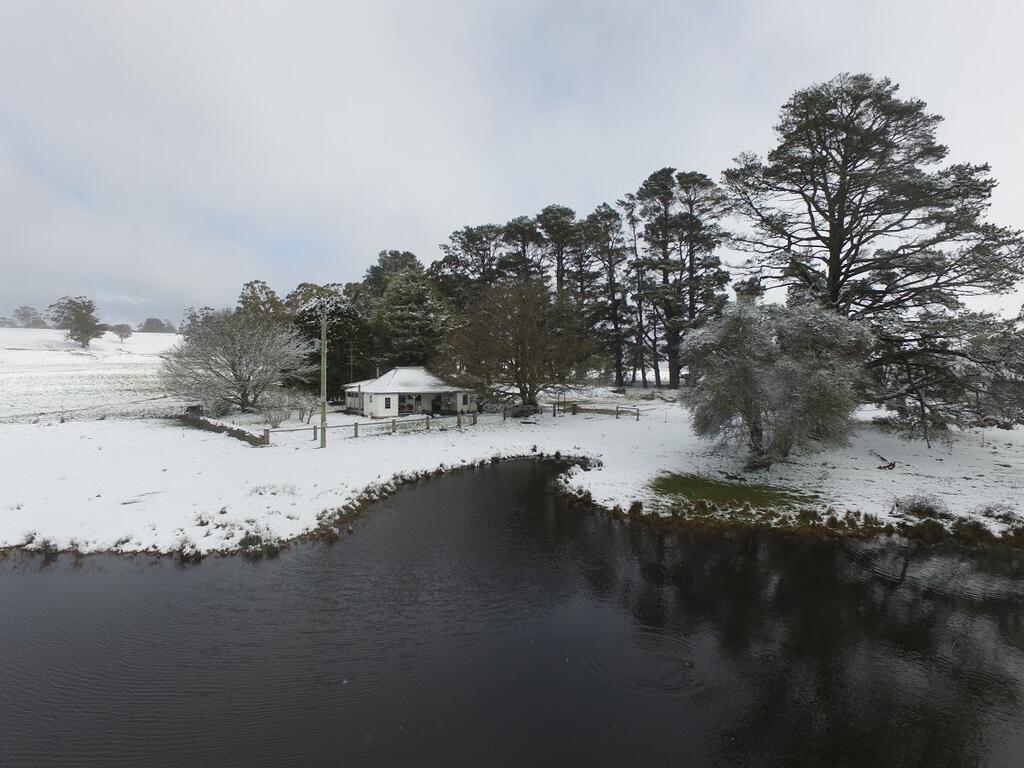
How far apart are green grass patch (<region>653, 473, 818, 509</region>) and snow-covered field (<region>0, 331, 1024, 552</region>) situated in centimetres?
74

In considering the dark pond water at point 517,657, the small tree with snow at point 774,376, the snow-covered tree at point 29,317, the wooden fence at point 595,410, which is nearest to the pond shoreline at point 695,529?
the dark pond water at point 517,657

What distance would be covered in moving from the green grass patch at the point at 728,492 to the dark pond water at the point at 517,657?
2.82 meters

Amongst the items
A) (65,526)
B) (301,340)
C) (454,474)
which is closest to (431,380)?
(301,340)

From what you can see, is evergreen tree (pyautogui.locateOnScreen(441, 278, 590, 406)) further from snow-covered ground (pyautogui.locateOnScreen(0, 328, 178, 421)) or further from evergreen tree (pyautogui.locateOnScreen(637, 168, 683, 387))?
snow-covered ground (pyautogui.locateOnScreen(0, 328, 178, 421))

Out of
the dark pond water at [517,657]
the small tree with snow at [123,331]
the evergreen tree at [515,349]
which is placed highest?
the small tree with snow at [123,331]

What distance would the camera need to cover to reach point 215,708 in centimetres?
600

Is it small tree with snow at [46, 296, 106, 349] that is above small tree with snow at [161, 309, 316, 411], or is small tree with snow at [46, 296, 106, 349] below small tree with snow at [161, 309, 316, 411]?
above

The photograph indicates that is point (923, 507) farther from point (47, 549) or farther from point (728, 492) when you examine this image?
point (47, 549)

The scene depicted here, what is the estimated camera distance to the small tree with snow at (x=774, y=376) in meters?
15.2

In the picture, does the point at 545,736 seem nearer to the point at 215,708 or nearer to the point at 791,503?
the point at 215,708

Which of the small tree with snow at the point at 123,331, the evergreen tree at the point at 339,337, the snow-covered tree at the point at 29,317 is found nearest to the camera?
the evergreen tree at the point at 339,337

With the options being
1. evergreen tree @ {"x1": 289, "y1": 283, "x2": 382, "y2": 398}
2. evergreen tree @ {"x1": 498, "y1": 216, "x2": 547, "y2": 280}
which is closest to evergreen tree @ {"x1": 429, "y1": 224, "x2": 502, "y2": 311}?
evergreen tree @ {"x1": 498, "y1": 216, "x2": 547, "y2": 280}

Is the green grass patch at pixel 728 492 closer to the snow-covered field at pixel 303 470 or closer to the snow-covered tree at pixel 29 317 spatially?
the snow-covered field at pixel 303 470

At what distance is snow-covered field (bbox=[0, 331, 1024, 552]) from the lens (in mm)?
11859
